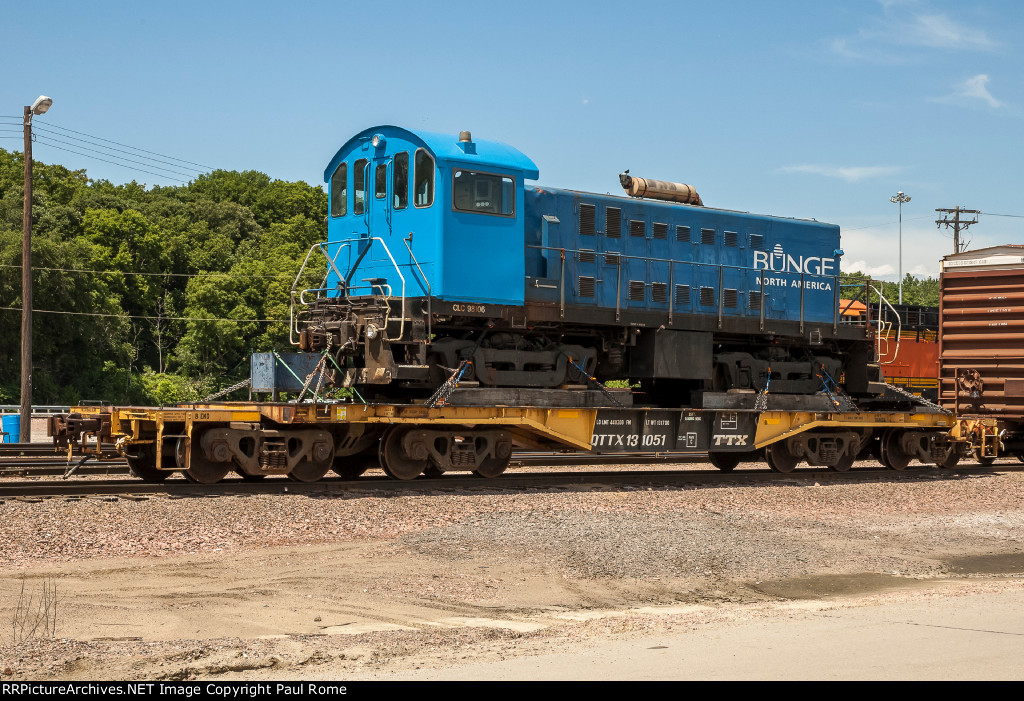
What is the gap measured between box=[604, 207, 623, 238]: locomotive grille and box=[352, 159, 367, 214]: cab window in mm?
3769

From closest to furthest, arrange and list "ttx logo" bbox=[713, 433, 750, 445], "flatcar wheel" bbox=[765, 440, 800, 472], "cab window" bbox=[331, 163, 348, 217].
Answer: "cab window" bbox=[331, 163, 348, 217]
"ttx logo" bbox=[713, 433, 750, 445]
"flatcar wheel" bbox=[765, 440, 800, 472]

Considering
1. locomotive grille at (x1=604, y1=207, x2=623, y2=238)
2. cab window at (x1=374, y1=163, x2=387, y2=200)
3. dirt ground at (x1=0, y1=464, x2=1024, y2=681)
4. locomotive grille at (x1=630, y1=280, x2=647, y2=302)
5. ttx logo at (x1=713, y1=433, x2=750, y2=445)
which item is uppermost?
cab window at (x1=374, y1=163, x2=387, y2=200)

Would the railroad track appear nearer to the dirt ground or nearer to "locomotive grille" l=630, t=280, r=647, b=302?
the dirt ground

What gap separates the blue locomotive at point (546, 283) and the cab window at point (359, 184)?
44 mm

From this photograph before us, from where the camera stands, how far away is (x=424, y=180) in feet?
47.0

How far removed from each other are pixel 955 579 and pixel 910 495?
5.90 m

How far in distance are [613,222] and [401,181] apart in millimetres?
3601

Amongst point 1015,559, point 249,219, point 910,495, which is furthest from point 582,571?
point 249,219

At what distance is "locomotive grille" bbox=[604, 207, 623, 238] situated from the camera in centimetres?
1639

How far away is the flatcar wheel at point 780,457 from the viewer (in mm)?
18281

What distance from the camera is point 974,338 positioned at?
21.2 meters

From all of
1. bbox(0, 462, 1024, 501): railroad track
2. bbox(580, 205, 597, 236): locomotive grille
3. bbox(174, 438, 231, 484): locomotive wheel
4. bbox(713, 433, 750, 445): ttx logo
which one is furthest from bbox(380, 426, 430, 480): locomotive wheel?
bbox(713, 433, 750, 445): ttx logo

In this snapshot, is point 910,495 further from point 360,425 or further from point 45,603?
point 45,603

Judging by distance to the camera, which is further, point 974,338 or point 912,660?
point 974,338
